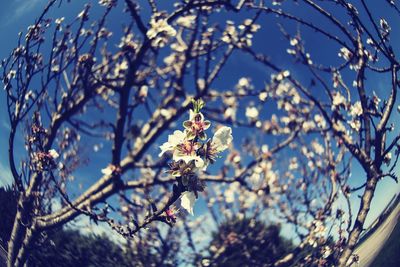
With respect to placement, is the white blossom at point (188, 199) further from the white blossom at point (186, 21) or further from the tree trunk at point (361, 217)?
the tree trunk at point (361, 217)

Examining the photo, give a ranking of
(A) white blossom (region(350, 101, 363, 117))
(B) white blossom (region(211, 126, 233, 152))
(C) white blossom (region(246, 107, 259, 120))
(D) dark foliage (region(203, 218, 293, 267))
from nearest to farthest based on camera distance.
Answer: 1. (B) white blossom (region(211, 126, 233, 152))
2. (C) white blossom (region(246, 107, 259, 120))
3. (D) dark foliage (region(203, 218, 293, 267))
4. (A) white blossom (region(350, 101, 363, 117))

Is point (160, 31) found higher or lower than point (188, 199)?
higher

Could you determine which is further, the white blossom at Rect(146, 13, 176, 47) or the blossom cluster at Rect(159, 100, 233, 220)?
the white blossom at Rect(146, 13, 176, 47)

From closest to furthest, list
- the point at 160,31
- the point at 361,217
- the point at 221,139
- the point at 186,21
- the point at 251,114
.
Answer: the point at 221,139 < the point at 251,114 < the point at 160,31 < the point at 186,21 < the point at 361,217

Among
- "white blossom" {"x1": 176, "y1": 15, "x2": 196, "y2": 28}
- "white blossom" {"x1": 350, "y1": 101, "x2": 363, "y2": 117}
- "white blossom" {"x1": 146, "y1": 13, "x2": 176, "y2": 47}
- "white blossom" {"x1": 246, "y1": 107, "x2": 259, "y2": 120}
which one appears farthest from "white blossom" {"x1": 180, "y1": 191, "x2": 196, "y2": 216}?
"white blossom" {"x1": 350, "y1": 101, "x2": 363, "y2": 117}

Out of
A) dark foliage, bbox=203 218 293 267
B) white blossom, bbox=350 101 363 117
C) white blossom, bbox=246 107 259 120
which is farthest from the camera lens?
white blossom, bbox=350 101 363 117

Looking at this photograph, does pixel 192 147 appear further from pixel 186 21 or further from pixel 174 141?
pixel 186 21

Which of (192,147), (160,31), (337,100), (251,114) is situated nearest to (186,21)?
(160,31)

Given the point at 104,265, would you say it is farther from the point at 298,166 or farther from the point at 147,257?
the point at 298,166

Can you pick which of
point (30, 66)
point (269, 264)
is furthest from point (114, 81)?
A: point (269, 264)

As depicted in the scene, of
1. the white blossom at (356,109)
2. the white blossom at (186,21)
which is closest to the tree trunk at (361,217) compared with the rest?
the white blossom at (356,109)

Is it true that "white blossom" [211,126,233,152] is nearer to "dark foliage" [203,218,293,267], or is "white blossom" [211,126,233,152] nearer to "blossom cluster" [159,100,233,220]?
"blossom cluster" [159,100,233,220]

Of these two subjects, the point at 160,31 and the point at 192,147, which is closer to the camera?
the point at 192,147
